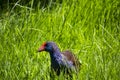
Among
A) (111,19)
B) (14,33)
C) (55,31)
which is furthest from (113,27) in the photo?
(14,33)

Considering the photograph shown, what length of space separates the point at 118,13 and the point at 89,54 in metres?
1.01

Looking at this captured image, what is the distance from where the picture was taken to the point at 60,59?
5.01 metres

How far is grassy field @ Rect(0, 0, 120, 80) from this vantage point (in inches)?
187

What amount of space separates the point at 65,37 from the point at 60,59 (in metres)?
0.71

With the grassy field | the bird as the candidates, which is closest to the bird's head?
the bird

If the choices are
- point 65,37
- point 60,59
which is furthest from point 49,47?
point 65,37

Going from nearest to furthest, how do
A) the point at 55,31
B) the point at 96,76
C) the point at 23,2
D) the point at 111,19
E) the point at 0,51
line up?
the point at 96,76 < the point at 0,51 < the point at 55,31 < the point at 111,19 < the point at 23,2

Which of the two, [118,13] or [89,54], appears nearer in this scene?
[89,54]

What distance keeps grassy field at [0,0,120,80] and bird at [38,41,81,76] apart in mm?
88

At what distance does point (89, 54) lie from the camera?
17.4ft

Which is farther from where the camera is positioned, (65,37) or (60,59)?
(65,37)

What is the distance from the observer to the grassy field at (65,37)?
4.74 metres

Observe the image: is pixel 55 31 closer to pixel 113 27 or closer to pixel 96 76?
pixel 113 27

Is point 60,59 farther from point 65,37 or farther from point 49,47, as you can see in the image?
point 65,37
